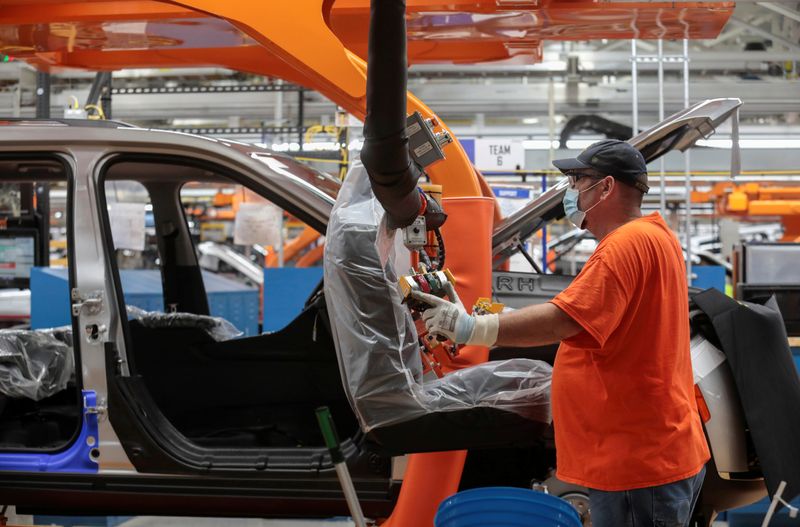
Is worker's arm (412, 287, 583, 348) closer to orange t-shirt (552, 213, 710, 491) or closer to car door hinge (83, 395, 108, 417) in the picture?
orange t-shirt (552, 213, 710, 491)

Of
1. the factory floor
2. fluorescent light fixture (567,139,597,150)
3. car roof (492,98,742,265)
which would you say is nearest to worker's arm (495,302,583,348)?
car roof (492,98,742,265)

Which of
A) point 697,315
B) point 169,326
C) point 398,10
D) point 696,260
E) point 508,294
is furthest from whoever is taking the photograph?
point 696,260

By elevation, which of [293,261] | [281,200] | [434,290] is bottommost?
[293,261]

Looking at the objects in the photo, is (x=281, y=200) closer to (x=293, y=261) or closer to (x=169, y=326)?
(x=169, y=326)

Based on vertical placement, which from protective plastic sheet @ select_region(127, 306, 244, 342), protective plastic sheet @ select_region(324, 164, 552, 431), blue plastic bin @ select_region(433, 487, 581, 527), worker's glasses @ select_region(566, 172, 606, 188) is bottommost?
blue plastic bin @ select_region(433, 487, 581, 527)

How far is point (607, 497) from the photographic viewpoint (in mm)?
2332

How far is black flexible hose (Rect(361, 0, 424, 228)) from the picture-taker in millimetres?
2145

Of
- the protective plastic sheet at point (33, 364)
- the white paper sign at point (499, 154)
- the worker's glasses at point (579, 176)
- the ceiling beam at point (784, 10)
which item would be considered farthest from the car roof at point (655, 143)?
the ceiling beam at point (784, 10)

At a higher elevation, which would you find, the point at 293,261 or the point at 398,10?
the point at 398,10

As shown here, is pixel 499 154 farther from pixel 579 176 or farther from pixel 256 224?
pixel 579 176

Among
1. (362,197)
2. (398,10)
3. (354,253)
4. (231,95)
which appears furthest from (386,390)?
(231,95)

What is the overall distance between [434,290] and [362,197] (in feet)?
1.70

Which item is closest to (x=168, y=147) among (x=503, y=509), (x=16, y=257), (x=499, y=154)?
(x=503, y=509)

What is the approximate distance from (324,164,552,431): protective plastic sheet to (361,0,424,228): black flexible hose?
0.94 feet
